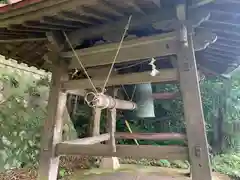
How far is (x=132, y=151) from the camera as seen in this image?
2.44 m

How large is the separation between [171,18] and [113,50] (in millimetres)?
763

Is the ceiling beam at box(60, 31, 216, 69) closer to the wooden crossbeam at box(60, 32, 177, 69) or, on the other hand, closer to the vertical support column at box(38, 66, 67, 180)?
the wooden crossbeam at box(60, 32, 177, 69)

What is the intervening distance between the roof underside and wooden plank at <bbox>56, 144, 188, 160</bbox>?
123 cm

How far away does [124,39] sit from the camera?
2711mm

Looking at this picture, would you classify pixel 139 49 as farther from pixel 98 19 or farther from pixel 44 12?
pixel 44 12

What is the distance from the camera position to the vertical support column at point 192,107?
212 cm

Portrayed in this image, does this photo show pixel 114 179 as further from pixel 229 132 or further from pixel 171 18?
pixel 229 132

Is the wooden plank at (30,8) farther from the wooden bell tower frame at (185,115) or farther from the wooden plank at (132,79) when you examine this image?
the wooden plank at (132,79)

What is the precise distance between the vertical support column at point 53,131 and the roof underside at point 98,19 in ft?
1.92

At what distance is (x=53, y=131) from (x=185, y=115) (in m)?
1.60

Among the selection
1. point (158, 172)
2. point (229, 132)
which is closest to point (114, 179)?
point (158, 172)

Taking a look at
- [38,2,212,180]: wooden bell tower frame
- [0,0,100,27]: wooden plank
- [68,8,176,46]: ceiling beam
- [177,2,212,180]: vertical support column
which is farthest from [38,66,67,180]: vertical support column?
[177,2,212,180]: vertical support column

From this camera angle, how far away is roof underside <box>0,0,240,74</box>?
216cm

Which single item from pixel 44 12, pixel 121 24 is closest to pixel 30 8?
pixel 44 12
